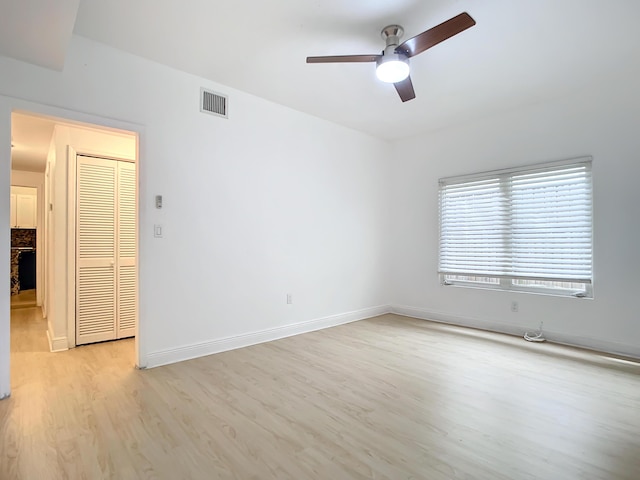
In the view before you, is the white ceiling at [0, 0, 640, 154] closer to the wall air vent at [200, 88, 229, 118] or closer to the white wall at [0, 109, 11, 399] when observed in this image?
the wall air vent at [200, 88, 229, 118]

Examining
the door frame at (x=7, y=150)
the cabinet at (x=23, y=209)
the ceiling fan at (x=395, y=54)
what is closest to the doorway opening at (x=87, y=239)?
the door frame at (x=7, y=150)

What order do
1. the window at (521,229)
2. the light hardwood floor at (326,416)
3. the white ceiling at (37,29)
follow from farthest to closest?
the window at (521,229), the white ceiling at (37,29), the light hardwood floor at (326,416)

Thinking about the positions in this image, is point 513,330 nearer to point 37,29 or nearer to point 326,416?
point 326,416

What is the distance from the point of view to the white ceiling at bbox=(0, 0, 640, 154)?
7.70 ft

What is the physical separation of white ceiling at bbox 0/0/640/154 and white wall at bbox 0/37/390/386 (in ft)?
0.73

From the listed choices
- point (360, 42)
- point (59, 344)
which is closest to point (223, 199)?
point (360, 42)

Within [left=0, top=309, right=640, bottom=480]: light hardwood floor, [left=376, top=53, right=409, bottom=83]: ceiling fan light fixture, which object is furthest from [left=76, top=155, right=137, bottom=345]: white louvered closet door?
[left=376, top=53, right=409, bottom=83]: ceiling fan light fixture

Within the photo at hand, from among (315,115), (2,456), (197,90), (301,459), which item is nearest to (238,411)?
(301,459)

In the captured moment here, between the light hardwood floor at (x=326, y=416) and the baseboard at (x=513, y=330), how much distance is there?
9.3 inches

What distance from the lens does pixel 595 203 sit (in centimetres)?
358

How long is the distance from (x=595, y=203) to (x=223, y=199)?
3971mm

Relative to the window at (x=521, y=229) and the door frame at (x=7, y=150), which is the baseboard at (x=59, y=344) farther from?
the window at (x=521, y=229)

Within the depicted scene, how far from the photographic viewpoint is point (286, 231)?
410cm

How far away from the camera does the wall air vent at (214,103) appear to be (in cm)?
338
